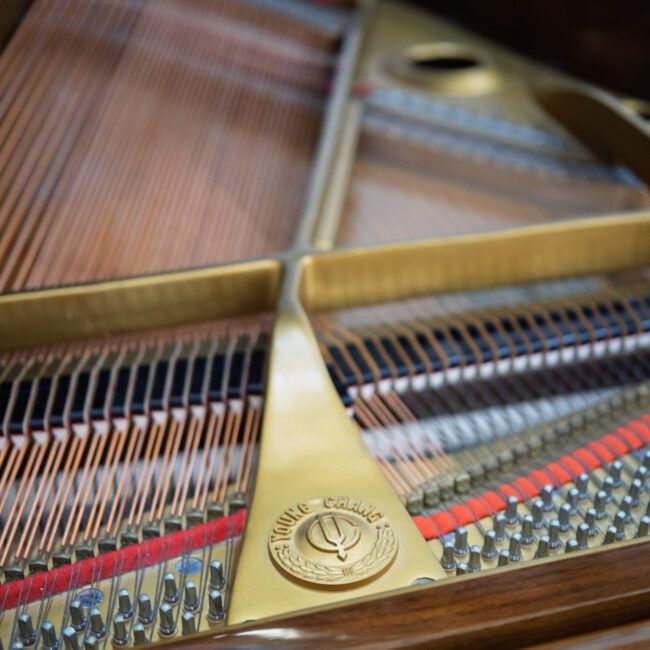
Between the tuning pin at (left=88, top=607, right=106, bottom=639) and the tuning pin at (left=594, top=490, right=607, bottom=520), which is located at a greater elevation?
the tuning pin at (left=594, top=490, right=607, bottom=520)

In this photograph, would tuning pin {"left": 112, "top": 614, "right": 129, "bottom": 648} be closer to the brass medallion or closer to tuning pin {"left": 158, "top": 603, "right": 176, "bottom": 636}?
tuning pin {"left": 158, "top": 603, "right": 176, "bottom": 636}

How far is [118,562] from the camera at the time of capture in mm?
1432

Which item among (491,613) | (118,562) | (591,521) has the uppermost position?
(491,613)

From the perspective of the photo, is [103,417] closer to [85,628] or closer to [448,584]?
[85,628]

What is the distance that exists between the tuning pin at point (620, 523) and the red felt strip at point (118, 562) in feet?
A: 1.87

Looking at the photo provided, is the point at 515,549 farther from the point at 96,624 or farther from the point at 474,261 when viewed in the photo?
the point at 474,261

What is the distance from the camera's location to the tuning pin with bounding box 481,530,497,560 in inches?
54.8

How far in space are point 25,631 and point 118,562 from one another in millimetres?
193

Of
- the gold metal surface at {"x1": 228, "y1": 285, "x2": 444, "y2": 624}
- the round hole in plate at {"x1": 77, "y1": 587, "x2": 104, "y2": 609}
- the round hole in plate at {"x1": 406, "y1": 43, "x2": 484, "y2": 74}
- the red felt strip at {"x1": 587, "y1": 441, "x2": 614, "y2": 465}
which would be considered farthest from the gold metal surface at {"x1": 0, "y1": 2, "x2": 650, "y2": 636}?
the round hole in plate at {"x1": 406, "y1": 43, "x2": 484, "y2": 74}

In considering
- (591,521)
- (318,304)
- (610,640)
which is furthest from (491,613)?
(318,304)

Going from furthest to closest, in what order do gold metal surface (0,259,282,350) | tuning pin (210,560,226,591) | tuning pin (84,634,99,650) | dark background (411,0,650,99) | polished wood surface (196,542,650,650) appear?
1. dark background (411,0,650,99)
2. gold metal surface (0,259,282,350)
3. tuning pin (210,560,226,591)
4. tuning pin (84,634,99,650)
5. polished wood surface (196,542,650,650)

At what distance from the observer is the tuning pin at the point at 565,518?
1.43 meters

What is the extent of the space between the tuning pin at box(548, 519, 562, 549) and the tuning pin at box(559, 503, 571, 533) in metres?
0.02

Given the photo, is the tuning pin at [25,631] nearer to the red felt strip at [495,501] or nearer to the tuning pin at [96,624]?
the tuning pin at [96,624]
